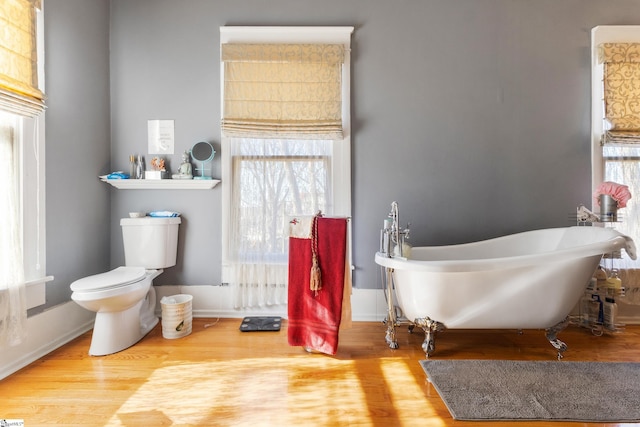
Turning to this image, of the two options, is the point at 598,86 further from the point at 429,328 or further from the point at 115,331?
the point at 115,331

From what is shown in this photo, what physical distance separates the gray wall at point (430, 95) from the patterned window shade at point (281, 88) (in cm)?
18

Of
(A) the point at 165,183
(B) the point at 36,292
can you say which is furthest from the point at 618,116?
(B) the point at 36,292

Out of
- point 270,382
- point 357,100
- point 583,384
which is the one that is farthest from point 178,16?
point 583,384

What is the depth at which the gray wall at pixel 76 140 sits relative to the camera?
2012 millimetres

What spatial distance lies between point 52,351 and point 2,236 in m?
0.83

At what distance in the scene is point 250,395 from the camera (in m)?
1.50

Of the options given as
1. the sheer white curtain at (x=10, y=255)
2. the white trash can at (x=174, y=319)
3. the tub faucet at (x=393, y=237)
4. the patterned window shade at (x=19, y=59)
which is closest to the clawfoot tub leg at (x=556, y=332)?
the tub faucet at (x=393, y=237)

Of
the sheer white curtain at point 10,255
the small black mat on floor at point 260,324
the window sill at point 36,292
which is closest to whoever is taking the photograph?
the sheer white curtain at point 10,255

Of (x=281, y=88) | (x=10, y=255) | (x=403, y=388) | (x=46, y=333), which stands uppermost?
(x=281, y=88)

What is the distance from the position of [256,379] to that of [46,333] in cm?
143

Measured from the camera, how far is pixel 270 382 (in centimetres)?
161

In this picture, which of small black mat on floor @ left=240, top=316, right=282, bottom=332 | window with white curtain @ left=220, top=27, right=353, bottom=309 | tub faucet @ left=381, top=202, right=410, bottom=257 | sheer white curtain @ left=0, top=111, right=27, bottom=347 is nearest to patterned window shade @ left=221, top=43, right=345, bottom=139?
window with white curtain @ left=220, top=27, right=353, bottom=309

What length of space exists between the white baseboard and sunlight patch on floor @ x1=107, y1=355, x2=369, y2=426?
80 cm

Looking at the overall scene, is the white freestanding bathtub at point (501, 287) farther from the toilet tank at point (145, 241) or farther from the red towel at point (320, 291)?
the toilet tank at point (145, 241)
